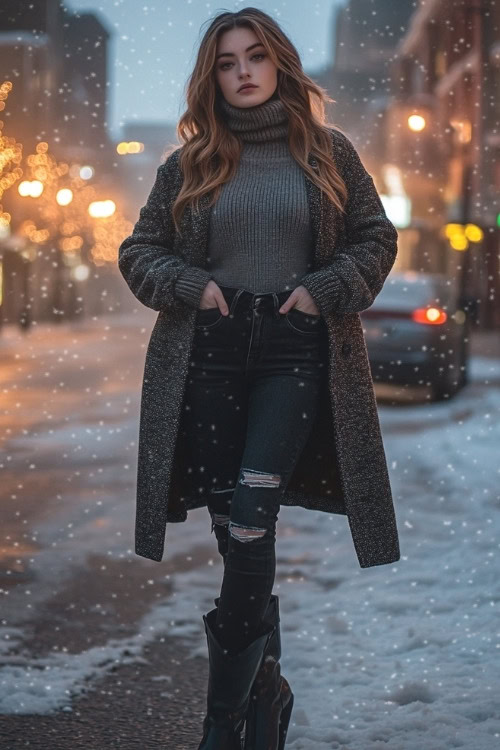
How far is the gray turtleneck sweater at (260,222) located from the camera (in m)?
2.69

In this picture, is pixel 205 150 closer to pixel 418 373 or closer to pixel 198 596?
pixel 198 596

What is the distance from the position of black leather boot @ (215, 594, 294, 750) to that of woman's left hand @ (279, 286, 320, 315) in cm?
70

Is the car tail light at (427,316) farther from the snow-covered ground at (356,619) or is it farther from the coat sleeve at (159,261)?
the coat sleeve at (159,261)

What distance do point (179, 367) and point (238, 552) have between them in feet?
1.52

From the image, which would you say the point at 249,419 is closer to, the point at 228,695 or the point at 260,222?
the point at 260,222

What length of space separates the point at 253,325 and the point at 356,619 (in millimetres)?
1938

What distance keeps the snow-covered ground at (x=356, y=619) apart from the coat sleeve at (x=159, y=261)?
1.21 m

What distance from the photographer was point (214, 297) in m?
2.63

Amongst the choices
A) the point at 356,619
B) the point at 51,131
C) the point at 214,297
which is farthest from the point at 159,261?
the point at 51,131

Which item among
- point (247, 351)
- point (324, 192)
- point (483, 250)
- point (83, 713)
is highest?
point (483, 250)

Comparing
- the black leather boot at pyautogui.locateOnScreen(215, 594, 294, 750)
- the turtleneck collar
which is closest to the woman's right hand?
the turtleneck collar

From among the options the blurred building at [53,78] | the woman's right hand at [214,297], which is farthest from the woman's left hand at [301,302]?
the blurred building at [53,78]

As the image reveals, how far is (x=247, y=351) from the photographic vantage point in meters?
2.65

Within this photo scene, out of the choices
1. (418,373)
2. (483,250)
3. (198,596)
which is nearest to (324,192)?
(198,596)
